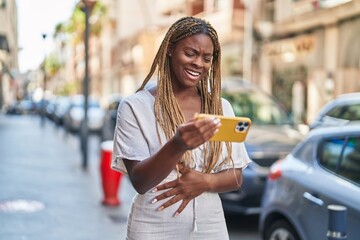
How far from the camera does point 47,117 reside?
4703 cm

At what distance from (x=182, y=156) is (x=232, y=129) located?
252mm

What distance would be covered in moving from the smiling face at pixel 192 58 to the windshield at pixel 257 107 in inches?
286

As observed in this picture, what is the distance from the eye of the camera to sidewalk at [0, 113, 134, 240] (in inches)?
254

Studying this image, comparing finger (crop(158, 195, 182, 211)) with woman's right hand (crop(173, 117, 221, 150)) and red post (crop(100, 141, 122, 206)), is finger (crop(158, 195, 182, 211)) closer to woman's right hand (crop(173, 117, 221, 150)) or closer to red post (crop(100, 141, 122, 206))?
woman's right hand (crop(173, 117, 221, 150))

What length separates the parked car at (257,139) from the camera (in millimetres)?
6918

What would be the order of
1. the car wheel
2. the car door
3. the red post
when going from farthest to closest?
1. the red post
2. the car wheel
3. the car door

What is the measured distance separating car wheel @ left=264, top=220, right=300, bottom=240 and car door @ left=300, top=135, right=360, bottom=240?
27cm

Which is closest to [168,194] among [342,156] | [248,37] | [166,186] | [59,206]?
[166,186]

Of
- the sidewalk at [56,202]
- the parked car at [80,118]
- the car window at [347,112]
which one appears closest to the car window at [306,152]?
the sidewalk at [56,202]

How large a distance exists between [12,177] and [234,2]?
15.0 meters

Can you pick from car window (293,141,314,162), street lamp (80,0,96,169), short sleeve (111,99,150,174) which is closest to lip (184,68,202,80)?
short sleeve (111,99,150,174)

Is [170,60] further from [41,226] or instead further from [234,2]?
[234,2]

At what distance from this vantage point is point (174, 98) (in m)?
2.20

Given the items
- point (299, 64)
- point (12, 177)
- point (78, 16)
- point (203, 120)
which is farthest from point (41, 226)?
point (78, 16)
